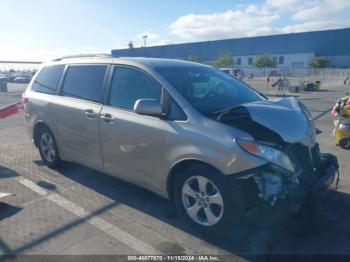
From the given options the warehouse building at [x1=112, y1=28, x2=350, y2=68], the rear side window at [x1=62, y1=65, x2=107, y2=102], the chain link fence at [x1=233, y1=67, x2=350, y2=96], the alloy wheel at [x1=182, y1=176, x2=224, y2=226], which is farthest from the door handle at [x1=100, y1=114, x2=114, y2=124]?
the warehouse building at [x1=112, y1=28, x2=350, y2=68]

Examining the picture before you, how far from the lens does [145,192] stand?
443cm

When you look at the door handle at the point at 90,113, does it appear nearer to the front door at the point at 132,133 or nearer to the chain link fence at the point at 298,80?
the front door at the point at 132,133

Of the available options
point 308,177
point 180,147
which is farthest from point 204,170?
point 308,177

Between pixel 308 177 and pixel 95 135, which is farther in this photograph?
pixel 95 135

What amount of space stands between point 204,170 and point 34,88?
12.5 feet

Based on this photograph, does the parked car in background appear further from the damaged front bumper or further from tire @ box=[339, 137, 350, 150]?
the damaged front bumper

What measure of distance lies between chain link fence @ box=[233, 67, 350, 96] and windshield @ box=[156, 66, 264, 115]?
18.0m

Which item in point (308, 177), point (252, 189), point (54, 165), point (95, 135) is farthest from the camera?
point (54, 165)

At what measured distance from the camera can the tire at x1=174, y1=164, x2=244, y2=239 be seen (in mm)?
3027

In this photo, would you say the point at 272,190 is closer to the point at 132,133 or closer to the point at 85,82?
the point at 132,133

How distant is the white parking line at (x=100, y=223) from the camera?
123 inches

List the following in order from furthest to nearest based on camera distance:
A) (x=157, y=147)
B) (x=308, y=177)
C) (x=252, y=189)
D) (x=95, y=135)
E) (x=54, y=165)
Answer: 1. (x=54, y=165)
2. (x=95, y=135)
3. (x=157, y=147)
4. (x=308, y=177)
5. (x=252, y=189)

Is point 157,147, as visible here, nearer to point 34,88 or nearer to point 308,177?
point 308,177

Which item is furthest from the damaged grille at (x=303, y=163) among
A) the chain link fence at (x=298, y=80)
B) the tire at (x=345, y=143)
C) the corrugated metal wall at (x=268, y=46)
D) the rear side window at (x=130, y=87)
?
the corrugated metal wall at (x=268, y=46)
